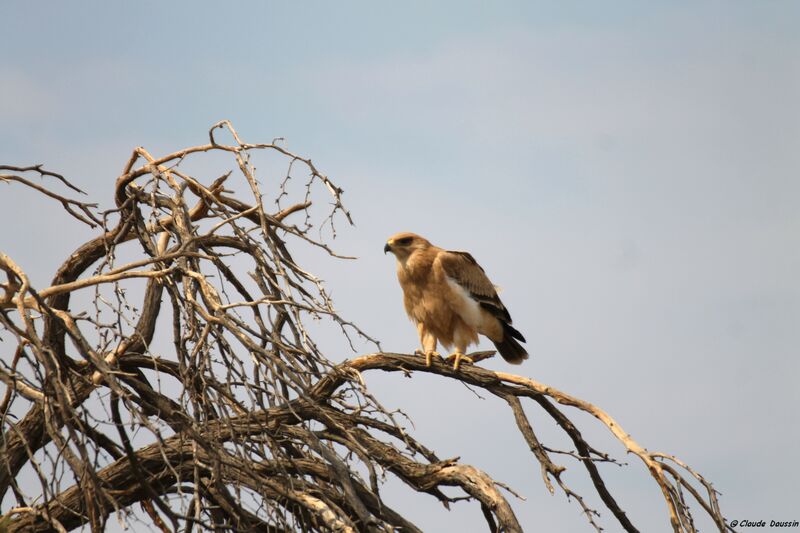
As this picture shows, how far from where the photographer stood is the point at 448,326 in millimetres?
7395

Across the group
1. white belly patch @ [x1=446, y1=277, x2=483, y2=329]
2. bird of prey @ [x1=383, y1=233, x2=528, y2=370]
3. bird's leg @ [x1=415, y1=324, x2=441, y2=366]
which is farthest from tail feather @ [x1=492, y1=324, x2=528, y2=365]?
bird's leg @ [x1=415, y1=324, x2=441, y2=366]

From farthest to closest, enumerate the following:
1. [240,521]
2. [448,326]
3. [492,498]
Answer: [448,326], [492,498], [240,521]

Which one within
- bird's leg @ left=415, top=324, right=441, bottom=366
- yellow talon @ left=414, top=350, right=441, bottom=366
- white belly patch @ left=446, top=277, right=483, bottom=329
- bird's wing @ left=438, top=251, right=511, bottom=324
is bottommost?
yellow talon @ left=414, top=350, right=441, bottom=366

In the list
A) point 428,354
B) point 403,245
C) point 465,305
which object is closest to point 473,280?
point 465,305

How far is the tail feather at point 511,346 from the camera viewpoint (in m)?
7.68

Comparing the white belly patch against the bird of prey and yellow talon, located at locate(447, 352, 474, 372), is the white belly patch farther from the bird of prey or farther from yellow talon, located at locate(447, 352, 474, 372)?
yellow talon, located at locate(447, 352, 474, 372)

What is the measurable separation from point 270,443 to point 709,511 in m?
2.35

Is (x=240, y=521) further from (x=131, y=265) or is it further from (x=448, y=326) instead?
(x=448, y=326)

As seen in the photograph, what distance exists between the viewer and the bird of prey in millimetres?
7379

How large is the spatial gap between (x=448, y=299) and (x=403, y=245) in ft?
1.84

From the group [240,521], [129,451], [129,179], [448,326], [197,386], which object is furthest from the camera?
[448,326]

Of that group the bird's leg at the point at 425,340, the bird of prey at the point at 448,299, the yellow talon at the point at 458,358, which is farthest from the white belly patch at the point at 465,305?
the yellow talon at the point at 458,358

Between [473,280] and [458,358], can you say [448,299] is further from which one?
[458,358]

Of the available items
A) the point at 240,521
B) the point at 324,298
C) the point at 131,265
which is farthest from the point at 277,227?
the point at 240,521
